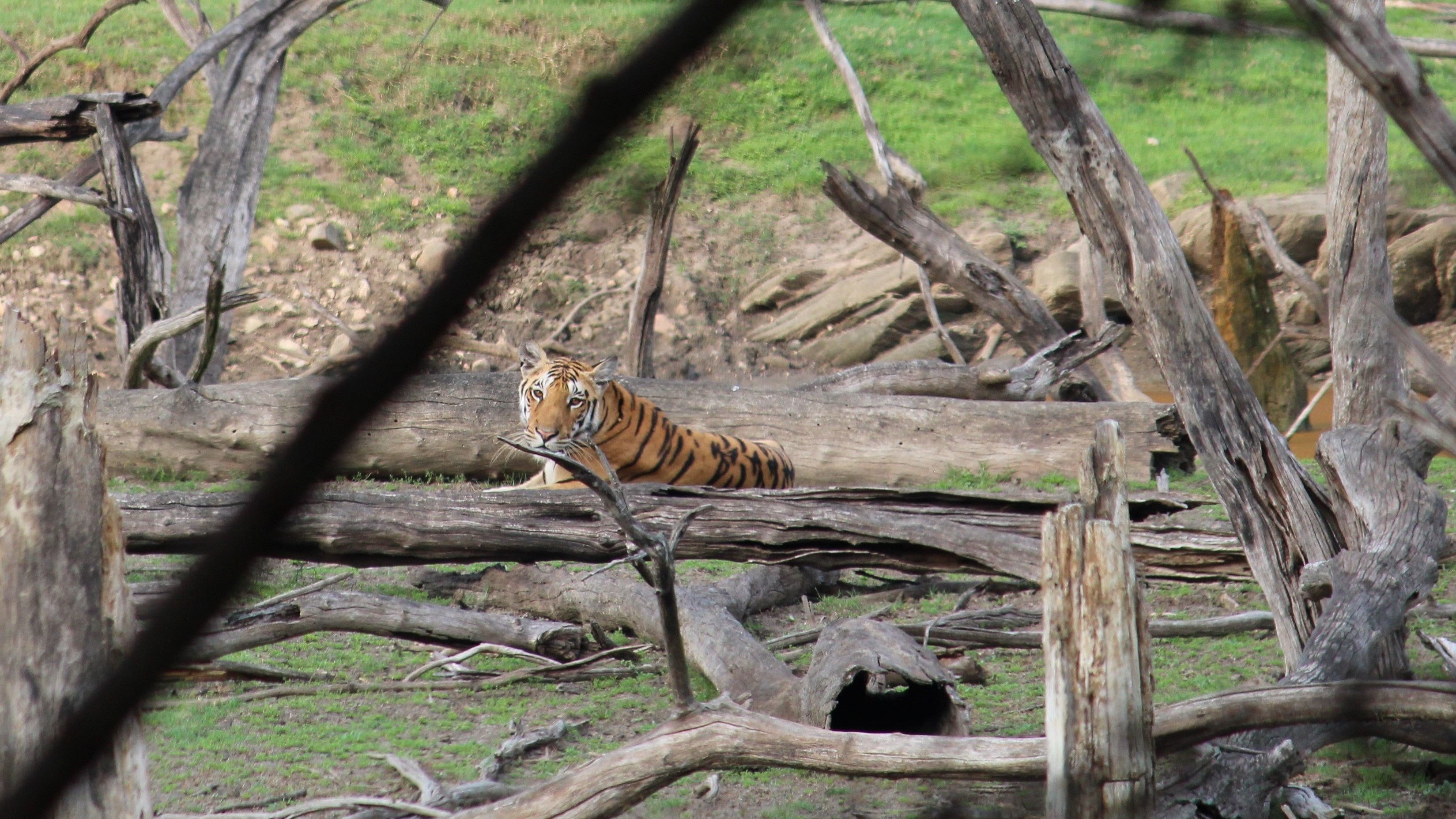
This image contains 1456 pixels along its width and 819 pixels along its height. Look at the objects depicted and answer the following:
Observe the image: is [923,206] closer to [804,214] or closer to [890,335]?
[890,335]

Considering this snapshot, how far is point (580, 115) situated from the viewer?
35 centimetres

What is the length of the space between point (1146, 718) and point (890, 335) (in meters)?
9.03

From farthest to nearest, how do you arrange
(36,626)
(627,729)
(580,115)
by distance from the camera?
(627,729), (36,626), (580,115)

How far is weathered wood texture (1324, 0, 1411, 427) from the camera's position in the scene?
3.71 metres

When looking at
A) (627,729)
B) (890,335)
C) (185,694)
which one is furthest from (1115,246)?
(890,335)

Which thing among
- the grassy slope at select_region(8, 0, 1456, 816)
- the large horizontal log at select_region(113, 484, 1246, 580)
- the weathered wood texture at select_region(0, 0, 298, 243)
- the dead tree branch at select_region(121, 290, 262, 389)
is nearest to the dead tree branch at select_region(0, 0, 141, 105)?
the weathered wood texture at select_region(0, 0, 298, 243)

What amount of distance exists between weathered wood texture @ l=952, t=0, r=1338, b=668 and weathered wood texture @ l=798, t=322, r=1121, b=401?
3.83 m

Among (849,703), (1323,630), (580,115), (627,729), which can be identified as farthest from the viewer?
(627,729)

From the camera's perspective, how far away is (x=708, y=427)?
696 centimetres

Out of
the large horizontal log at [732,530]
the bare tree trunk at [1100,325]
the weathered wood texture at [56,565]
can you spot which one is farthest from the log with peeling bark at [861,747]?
the bare tree trunk at [1100,325]

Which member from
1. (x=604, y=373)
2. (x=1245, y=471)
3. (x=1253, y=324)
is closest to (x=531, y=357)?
(x=604, y=373)

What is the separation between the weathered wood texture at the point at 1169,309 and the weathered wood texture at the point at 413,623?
2090mm

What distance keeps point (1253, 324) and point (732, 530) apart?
6.04 m

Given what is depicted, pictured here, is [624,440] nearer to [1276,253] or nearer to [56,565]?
[1276,253]
